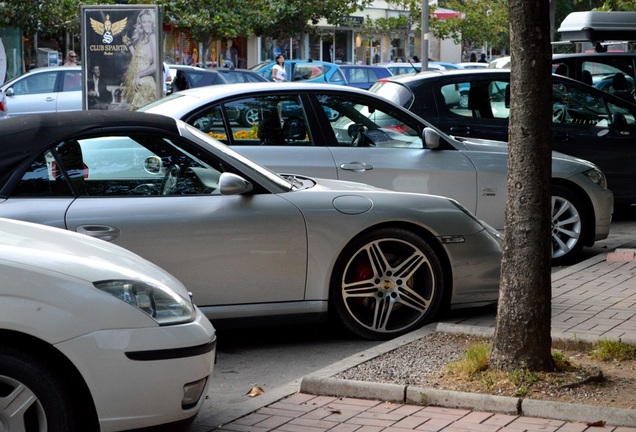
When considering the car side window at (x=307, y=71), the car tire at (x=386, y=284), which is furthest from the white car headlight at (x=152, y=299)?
the car side window at (x=307, y=71)

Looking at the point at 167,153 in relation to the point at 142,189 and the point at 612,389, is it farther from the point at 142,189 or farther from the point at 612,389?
the point at 612,389

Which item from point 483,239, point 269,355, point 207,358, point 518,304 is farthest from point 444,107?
point 207,358

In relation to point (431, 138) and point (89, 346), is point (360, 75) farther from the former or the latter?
point (89, 346)

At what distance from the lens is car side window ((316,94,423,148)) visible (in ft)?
30.8

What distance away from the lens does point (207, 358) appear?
471 centimetres

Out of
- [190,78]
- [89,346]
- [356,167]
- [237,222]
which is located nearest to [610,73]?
[356,167]

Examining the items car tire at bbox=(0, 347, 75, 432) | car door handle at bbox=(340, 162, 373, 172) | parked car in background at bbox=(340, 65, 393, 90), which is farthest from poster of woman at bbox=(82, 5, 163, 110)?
parked car in background at bbox=(340, 65, 393, 90)

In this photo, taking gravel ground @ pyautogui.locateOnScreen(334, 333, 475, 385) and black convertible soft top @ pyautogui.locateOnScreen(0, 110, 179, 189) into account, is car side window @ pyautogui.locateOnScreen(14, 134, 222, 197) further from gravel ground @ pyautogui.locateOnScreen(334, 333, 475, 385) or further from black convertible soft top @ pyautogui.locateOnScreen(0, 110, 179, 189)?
gravel ground @ pyautogui.locateOnScreen(334, 333, 475, 385)

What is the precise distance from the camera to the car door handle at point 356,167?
30.3ft

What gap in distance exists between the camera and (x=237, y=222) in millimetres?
6637

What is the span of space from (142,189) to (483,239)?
228cm

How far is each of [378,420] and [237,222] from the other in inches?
72.5

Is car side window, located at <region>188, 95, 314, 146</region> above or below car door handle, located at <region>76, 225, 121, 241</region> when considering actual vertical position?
above

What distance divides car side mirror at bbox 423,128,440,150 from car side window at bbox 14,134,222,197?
2976 millimetres
